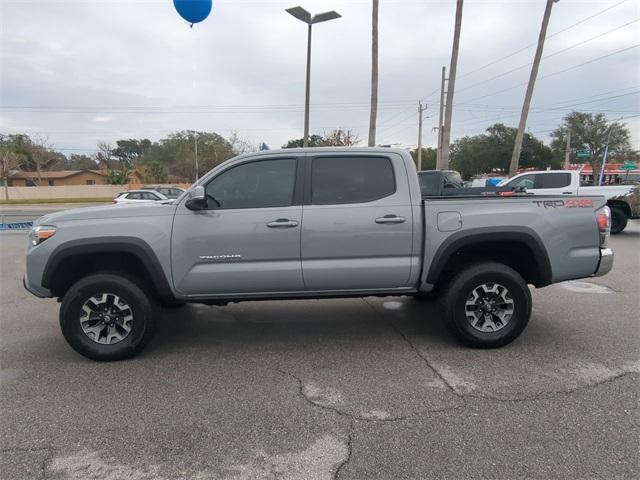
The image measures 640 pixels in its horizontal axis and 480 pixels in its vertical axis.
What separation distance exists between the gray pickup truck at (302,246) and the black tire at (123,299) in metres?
0.01

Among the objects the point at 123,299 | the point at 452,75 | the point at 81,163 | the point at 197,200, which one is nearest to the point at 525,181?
the point at 452,75

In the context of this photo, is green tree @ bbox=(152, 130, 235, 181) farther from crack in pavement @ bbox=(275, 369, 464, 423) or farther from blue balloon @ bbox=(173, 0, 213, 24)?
crack in pavement @ bbox=(275, 369, 464, 423)

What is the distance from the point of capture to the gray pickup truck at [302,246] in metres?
4.06

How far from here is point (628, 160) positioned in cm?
6259

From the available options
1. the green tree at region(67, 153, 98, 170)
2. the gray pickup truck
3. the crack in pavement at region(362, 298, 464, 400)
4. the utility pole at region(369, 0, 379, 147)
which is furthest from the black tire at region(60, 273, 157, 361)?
the green tree at region(67, 153, 98, 170)

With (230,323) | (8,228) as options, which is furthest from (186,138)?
(230,323)

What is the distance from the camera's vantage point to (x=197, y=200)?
13.1 feet

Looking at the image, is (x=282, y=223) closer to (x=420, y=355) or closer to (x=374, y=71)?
(x=420, y=355)

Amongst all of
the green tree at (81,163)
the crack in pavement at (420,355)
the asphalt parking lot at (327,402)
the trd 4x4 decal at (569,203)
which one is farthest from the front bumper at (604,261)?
the green tree at (81,163)

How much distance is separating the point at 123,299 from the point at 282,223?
164cm

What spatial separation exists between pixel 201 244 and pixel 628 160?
246ft

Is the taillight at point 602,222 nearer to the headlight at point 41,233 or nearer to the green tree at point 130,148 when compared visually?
the headlight at point 41,233

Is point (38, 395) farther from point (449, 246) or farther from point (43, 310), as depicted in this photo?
point (449, 246)

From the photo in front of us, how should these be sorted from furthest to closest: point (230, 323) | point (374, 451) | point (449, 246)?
point (230, 323) → point (449, 246) → point (374, 451)
